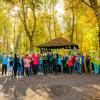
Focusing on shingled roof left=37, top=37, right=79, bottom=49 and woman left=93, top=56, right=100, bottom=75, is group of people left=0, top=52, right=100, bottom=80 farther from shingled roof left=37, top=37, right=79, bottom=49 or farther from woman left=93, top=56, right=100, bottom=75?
shingled roof left=37, top=37, right=79, bottom=49

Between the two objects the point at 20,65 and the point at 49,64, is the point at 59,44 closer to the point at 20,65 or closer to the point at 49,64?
the point at 49,64

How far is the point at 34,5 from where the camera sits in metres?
47.0

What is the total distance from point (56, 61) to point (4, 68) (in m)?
4.92

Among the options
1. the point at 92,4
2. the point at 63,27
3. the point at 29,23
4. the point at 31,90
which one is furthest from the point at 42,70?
the point at 63,27

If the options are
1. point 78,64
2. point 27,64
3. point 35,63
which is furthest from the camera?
point 78,64

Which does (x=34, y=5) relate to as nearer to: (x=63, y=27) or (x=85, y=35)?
(x=63, y=27)

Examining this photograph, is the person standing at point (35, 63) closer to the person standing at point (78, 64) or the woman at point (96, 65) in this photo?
the person standing at point (78, 64)

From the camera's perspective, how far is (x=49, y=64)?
30094 mm

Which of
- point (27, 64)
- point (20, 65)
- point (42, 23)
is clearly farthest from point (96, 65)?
point (42, 23)

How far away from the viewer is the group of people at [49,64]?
90.3 ft

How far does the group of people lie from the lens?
2752 centimetres

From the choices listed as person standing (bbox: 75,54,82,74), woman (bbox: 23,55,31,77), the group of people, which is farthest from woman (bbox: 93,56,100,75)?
woman (bbox: 23,55,31,77)

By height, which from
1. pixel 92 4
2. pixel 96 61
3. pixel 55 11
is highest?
pixel 55 11

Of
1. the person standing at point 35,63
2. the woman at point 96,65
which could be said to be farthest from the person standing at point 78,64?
the person standing at point 35,63
